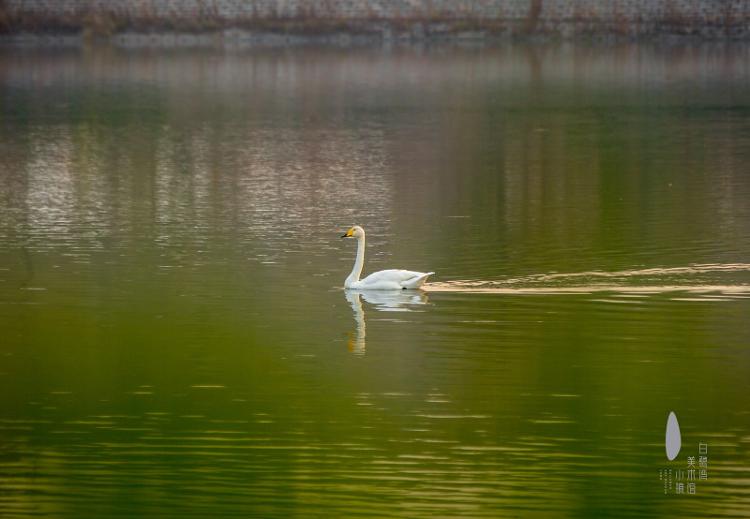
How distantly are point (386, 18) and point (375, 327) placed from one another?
2419 inches

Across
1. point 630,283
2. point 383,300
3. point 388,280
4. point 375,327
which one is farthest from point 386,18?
point 375,327

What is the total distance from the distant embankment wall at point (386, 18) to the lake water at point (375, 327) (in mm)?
38369

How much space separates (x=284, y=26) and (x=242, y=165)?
1798 inches

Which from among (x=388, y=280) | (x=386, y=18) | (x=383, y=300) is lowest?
(x=383, y=300)

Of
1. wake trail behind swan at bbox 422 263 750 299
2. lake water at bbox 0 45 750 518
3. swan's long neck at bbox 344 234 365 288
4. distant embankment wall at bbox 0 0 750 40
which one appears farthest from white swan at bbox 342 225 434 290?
distant embankment wall at bbox 0 0 750 40

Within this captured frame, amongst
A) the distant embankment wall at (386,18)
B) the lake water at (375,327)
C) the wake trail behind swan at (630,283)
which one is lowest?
the lake water at (375,327)

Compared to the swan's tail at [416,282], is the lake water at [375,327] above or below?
below

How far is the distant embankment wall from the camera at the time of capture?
74.3 metres

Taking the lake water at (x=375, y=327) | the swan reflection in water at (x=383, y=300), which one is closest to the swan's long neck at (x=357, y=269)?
the swan reflection in water at (x=383, y=300)

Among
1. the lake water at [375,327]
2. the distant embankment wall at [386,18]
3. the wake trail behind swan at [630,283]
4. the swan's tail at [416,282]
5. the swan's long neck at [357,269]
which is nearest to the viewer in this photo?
the lake water at [375,327]

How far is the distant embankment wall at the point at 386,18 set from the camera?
7431 centimetres

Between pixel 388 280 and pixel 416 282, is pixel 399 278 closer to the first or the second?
pixel 388 280

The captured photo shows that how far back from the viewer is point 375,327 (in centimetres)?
1595

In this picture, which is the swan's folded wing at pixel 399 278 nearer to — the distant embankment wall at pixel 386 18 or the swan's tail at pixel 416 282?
the swan's tail at pixel 416 282
